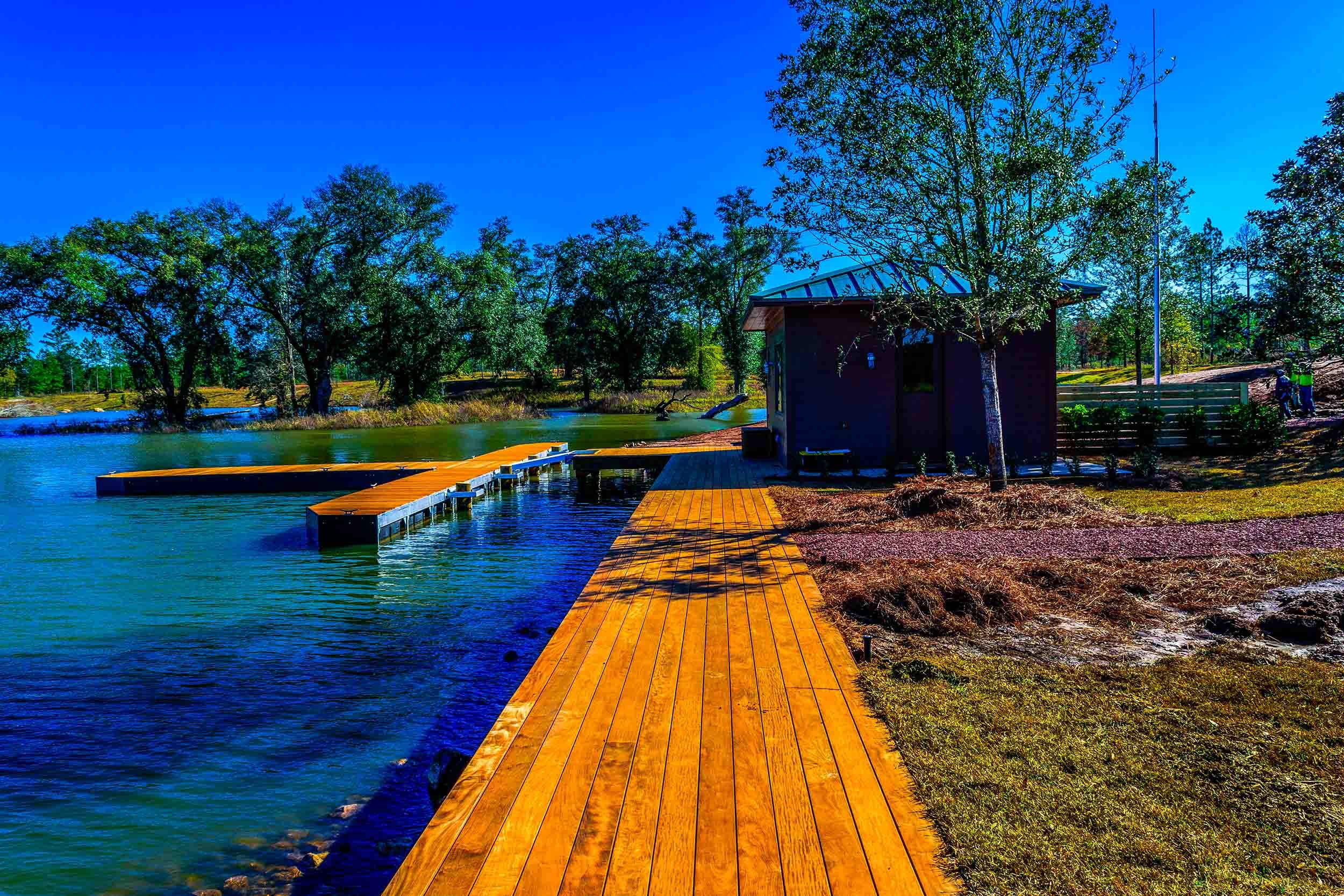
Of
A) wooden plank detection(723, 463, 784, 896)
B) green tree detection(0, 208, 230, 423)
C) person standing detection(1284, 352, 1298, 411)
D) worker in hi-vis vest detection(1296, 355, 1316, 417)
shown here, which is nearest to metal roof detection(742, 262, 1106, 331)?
person standing detection(1284, 352, 1298, 411)

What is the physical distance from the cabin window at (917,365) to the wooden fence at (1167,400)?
309 cm

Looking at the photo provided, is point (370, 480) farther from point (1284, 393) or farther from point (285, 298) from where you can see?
point (285, 298)

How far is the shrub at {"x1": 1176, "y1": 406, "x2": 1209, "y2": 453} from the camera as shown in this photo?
1491cm

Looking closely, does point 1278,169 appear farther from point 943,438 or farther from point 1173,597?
point 1173,597

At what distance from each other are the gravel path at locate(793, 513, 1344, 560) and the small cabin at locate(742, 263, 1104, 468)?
5.43 meters

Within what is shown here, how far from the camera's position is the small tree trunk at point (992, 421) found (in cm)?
999

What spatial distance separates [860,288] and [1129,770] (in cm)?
1108

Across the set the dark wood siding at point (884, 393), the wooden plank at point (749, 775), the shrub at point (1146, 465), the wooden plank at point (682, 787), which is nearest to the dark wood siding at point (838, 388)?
the dark wood siding at point (884, 393)

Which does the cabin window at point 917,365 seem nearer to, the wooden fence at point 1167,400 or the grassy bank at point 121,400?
the wooden fence at point 1167,400

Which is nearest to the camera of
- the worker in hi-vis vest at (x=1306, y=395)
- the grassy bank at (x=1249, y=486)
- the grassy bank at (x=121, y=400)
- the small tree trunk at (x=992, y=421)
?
the grassy bank at (x=1249, y=486)

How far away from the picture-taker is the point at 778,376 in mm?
15812

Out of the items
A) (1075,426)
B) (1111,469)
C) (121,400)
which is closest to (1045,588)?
(1111,469)

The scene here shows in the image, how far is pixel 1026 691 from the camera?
4.22 metres

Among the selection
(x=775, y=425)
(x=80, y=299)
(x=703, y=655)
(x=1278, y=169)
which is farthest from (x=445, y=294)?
→ (x=703, y=655)
